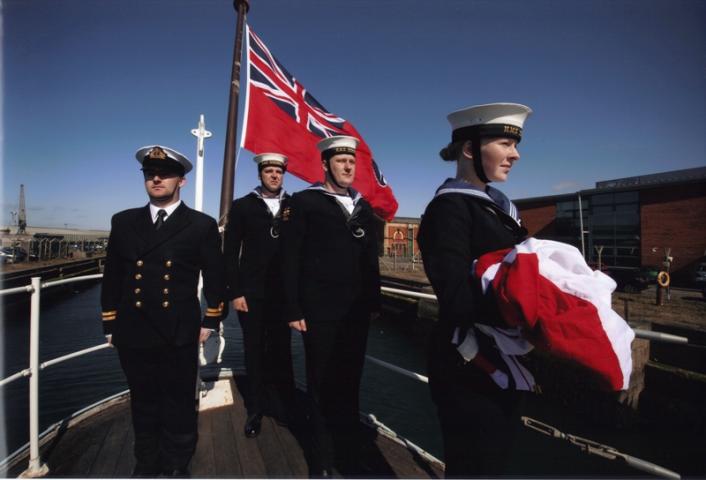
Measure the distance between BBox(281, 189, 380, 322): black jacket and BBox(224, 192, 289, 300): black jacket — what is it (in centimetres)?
76

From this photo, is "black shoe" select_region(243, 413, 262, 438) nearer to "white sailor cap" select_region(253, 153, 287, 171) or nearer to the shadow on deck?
the shadow on deck

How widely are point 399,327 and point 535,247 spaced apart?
17.9 m

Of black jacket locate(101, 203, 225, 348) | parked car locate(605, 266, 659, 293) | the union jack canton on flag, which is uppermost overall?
the union jack canton on flag

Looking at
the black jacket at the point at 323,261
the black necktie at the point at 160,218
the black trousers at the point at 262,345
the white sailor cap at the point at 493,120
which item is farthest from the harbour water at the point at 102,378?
the white sailor cap at the point at 493,120

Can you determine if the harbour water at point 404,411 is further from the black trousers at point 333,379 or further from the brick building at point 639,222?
the brick building at point 639,222

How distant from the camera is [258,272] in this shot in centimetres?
321

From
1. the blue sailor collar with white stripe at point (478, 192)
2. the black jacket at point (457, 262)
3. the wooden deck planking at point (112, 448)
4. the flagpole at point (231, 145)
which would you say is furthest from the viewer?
the flagpole at point (231, 145)

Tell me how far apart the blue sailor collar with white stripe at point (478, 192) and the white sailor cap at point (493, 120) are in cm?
21

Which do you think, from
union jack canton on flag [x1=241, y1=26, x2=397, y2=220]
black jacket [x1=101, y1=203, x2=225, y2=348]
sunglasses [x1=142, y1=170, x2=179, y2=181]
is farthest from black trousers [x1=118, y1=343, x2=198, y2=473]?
union jack canton on flag [x1=241, y1=26, x2=397, y2=220]

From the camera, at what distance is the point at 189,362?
92.7 inches

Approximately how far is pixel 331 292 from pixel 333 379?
0.58m

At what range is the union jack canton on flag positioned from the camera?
533 cm

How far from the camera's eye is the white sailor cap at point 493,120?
1.50 metres

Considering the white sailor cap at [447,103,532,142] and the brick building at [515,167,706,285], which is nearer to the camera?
the white sailor cap at [447,103,532,142]
